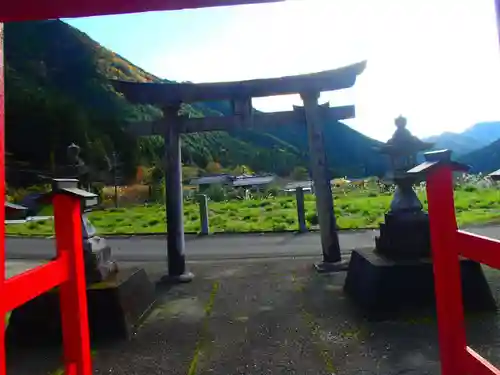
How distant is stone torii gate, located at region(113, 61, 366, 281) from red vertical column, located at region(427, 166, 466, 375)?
172 inches

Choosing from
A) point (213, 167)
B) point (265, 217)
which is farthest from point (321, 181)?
point (213, 167)

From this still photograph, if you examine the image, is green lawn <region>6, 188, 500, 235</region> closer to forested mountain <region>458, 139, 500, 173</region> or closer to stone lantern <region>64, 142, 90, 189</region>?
stone lantern <region>64, 142, 90, 189</region>

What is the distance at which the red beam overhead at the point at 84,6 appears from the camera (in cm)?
153

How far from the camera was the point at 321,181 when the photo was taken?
6629mm

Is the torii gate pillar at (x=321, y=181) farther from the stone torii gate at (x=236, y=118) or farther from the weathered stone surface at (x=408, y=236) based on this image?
the weathered stone surface at (x=408, y=236)

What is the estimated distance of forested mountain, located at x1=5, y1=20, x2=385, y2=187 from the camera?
34531 mm

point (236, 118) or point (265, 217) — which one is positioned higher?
point (236, 118)

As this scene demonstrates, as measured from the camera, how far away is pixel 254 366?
3295 millimetres

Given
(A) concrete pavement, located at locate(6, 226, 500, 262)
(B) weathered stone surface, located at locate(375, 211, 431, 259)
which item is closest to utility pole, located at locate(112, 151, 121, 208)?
(A) concrete pavement, located at locate(6, 226, 500, 262)

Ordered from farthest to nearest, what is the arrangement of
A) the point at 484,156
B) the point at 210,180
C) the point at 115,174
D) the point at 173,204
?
the point at 210,180
the point at 115,174
the point at 484,156
the point at 173,204

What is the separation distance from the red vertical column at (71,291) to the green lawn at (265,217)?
403 inches

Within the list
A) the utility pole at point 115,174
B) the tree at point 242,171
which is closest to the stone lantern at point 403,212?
the utility pole at point 115,174

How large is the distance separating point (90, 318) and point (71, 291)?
7.11 ft

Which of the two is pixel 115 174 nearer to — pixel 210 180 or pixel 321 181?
pixel 210 180
